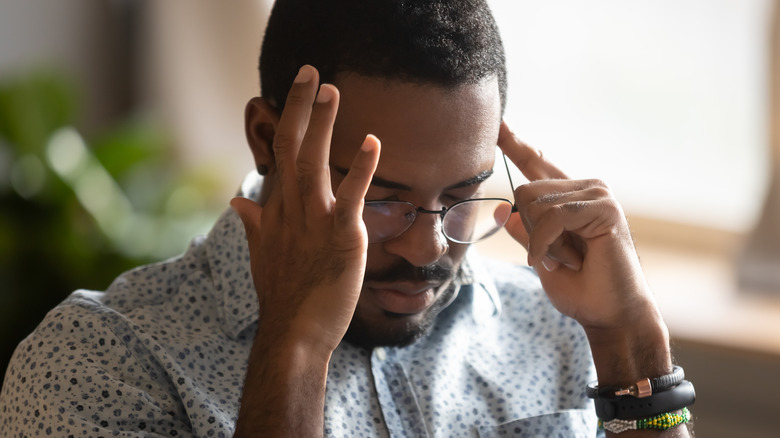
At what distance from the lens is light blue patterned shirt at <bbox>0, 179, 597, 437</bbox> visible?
1221 millimetres

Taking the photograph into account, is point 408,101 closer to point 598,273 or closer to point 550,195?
point 550,195

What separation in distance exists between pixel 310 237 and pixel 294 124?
5.3 inches

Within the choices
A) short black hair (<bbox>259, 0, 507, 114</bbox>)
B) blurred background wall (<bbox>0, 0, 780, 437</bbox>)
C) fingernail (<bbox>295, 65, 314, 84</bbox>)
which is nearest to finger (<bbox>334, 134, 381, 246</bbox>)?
fingernail (<bbox>295, 65, 314, 84</bbox>)

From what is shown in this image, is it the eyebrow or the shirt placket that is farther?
the shirt placket

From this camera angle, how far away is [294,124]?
1099mm

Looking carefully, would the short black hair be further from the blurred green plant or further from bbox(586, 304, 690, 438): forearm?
the blurred green plant

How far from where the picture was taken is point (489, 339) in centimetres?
157

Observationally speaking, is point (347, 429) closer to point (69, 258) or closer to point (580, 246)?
point (580, 246)

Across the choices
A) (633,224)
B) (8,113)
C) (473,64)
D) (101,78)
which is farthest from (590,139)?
(101,78)

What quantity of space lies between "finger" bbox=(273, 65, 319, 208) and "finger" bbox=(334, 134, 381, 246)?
6cm

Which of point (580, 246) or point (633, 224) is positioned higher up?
point (580, 246)

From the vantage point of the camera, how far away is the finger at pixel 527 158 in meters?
1.48

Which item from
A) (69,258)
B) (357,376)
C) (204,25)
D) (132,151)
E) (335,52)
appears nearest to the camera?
(335,52)

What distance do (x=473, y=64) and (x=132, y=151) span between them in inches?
64.4
